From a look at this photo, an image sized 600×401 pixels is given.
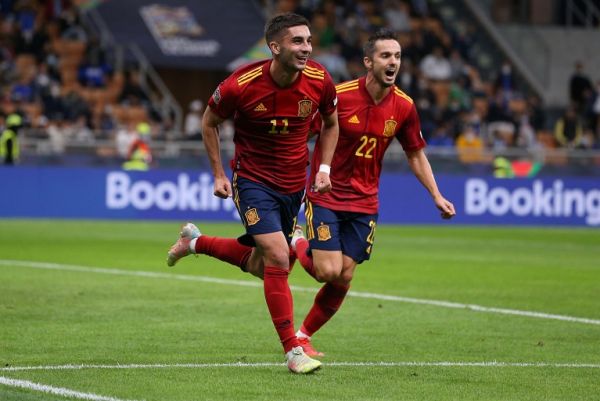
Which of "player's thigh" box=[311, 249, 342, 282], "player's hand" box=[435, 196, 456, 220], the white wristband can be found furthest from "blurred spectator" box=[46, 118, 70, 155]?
the white wristband

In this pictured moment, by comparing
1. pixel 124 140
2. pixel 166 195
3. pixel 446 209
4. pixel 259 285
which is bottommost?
pixel 166 195

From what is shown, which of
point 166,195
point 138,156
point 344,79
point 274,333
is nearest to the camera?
point 274,333

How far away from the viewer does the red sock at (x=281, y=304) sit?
8.66 m

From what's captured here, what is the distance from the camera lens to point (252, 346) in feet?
32.5

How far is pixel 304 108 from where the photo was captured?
29.7 feet

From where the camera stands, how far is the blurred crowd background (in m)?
29.3

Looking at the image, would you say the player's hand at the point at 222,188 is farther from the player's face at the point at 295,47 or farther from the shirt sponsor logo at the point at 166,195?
the shirt sponsor logo at the point at 166,195

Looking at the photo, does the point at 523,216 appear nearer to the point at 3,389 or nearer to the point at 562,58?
the point at 562,58

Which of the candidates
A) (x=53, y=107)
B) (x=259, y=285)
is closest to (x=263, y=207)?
(x=259, y=285)

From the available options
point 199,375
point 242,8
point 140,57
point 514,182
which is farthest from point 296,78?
point 242,8

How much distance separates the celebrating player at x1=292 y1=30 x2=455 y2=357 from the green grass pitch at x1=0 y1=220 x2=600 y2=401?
1.69 feet

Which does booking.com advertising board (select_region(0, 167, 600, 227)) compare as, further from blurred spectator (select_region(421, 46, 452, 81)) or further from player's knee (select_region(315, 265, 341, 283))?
player's knee (select_region(315, 265, 341, 283))

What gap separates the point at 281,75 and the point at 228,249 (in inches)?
62.7

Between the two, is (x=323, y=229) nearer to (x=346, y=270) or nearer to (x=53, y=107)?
(x=346, y=270)
